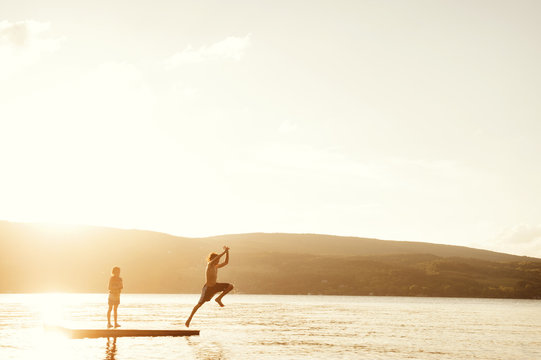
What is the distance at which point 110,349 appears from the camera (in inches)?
1204

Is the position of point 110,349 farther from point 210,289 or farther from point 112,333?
point 210,289

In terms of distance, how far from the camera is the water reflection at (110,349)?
2784 centimetres

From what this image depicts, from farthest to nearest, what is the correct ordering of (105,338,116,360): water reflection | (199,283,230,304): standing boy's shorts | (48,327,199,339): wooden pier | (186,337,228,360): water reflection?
(48,327,199,339): wooden pier < (199,283,230,304): standing boy's shorts < (186,337,228,360): water reflection < (105,338,116,360): water reflection

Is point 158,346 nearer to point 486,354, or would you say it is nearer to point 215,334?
point 215,334

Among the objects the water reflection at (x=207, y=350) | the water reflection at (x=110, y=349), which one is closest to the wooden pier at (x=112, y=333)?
the water reflection at (x=110, y=349)

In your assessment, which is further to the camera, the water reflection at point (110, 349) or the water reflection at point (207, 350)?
the water reflection at point (207, 350)

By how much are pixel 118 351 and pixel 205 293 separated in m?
5.58

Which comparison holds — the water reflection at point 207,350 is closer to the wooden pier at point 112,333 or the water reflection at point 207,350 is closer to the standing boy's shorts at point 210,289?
the wooden pier at point 112,333

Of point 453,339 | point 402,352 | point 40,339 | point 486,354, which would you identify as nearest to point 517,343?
point 453,339

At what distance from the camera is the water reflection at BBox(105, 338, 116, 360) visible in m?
27.8

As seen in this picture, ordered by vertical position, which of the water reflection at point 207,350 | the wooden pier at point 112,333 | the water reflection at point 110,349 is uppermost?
the wooden pier at point 112,333

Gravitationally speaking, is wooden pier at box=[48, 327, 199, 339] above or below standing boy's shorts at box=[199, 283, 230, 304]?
below

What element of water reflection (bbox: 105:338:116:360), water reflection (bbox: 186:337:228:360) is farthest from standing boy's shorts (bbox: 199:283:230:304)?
water reflection (bbox: 105:338:116:360)

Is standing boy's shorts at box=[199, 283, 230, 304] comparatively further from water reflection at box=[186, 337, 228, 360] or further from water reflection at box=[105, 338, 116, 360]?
water reflection at box=[105, 338, 116, 360]
